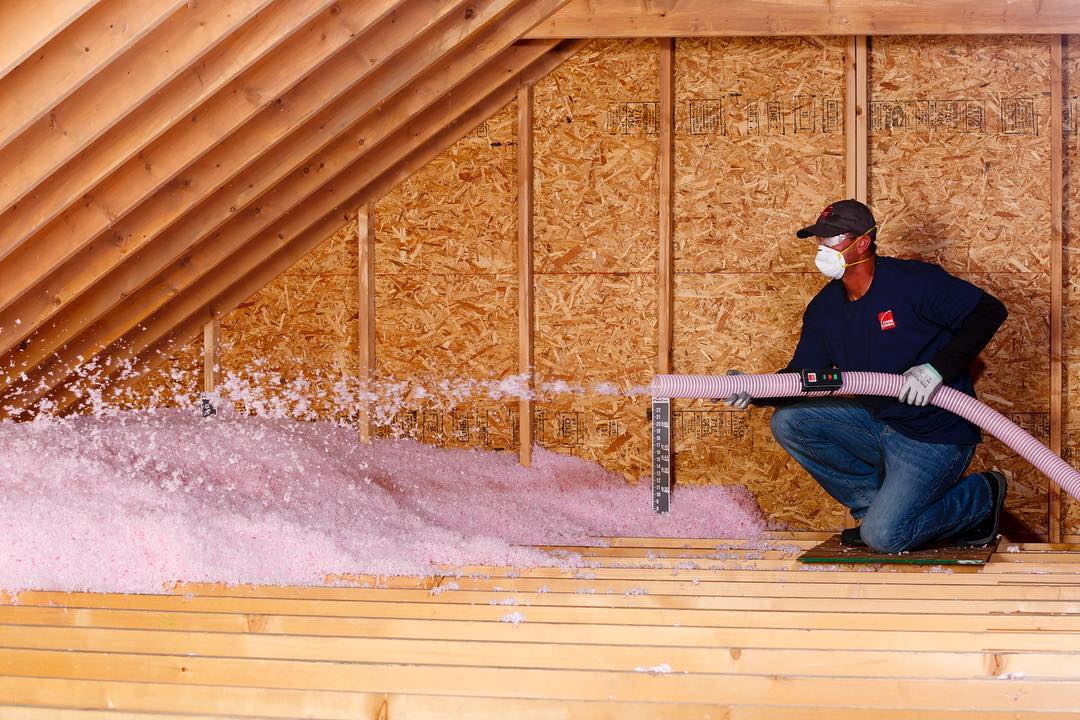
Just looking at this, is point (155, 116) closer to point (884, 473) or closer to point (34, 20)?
point (34, 20)

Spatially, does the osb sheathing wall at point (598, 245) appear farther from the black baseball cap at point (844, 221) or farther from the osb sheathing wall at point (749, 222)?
the black baseball cap at point (844, 221)

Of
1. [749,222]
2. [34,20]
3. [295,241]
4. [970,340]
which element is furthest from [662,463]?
[34,20]

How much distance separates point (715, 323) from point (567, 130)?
96cm

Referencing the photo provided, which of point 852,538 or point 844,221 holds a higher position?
point 844,221

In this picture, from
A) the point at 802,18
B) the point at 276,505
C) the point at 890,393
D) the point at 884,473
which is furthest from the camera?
the point at 802,18

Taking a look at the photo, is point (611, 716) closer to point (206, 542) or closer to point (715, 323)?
point (206, 542)

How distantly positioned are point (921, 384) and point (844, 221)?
571 mm

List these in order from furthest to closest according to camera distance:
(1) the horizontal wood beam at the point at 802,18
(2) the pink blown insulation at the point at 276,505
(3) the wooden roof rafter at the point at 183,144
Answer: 1. (1) the horizontal wood beam at the point at 802,18
2. (3) the wooden roof rafter at the point at 183,144
3. (2) the pink blown insulation at the point at 276,505

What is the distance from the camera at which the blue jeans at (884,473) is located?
3.20 m

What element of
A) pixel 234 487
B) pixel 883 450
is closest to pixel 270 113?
pixel 234 487

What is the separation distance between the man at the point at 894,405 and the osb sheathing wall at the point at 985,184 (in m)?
0.80

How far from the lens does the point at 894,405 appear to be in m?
3.34

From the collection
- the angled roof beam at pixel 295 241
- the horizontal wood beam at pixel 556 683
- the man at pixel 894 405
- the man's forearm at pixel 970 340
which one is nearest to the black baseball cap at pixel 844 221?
the man at pixel 894 405

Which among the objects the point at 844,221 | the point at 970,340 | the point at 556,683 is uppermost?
the point at 844,221
